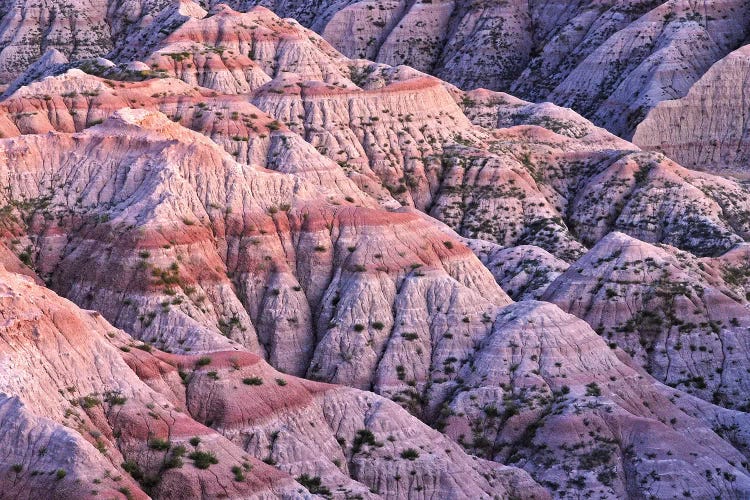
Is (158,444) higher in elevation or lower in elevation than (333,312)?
higher

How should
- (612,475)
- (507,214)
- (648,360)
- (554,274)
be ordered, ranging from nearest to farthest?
1. (612,475)
2. (648,360)
3. (554,274)
4. (507,214)

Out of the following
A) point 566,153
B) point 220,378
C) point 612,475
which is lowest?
point 566,153

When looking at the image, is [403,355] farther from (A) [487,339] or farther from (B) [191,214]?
(B) [191,214]

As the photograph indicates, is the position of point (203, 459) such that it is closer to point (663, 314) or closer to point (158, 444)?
point (158, 444)

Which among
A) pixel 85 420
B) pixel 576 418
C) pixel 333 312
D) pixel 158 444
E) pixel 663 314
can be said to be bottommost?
pixel 663 314

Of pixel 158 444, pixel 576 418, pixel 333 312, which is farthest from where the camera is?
pixel 333 312

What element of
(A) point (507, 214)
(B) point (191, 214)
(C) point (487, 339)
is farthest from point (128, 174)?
(A) point (507, 214)

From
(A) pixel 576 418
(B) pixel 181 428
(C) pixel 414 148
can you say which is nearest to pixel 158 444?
(B) pixel 181 428
